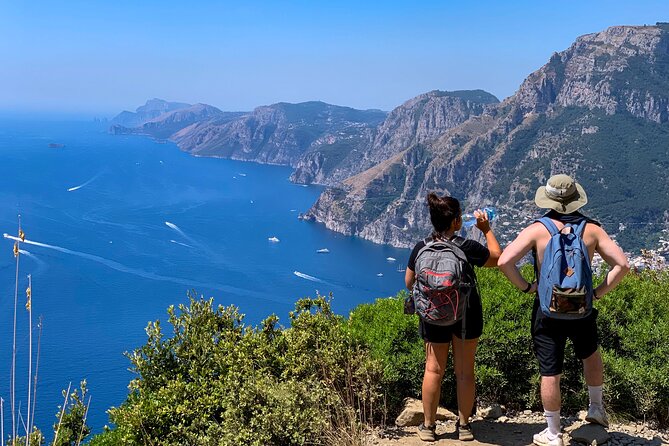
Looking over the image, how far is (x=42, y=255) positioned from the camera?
247ft

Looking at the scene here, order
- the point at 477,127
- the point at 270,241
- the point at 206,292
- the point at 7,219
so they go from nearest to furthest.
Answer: the point at 206,292
the point at 7,219
the point at 270,241
the point at 477,127

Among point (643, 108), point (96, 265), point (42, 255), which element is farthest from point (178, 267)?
point (643, 108)

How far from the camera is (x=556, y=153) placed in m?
135

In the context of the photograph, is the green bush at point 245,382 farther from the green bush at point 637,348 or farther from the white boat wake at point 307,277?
the white boat wake at point 307,277

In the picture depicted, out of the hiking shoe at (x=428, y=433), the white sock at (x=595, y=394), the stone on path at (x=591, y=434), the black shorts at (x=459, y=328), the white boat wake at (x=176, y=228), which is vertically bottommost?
the white boat wake at (x=176, y=228)

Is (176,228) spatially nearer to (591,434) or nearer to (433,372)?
(433,372)

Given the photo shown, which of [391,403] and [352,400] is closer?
[352,400]

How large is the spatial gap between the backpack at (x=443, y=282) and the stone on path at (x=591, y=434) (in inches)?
48.4

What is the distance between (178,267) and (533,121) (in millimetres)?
111192

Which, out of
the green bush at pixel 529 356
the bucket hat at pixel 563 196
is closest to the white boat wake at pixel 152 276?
the green bush at pixel 529 356

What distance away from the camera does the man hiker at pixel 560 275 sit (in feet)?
11.5

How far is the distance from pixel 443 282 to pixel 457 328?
16.2 inches

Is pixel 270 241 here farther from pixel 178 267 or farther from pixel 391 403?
pixel 391 403

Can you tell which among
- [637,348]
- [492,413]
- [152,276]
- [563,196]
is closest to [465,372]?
[492,413]
